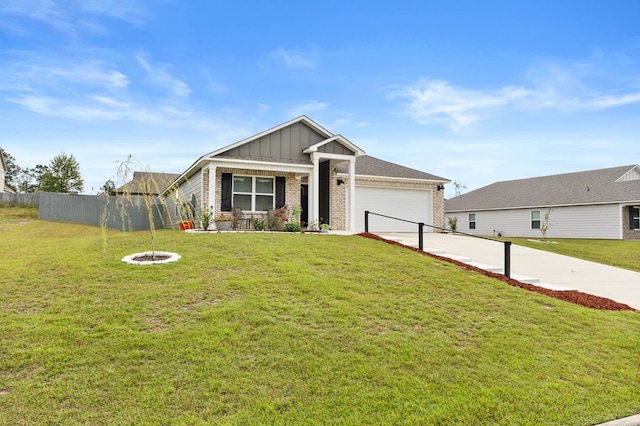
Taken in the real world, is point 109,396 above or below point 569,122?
below

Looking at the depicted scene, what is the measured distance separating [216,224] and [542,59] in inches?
531

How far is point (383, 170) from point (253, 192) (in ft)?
23.4

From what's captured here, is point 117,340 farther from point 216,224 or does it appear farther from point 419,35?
point 419,35

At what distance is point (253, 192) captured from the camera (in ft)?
54.3

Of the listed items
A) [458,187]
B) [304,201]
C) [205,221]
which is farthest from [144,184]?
[458,187]

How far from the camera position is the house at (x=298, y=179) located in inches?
626

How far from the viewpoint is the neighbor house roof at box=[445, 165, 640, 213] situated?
2558 centimetres

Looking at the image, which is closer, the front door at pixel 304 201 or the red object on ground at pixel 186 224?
the red object on ground at pixel 186 224

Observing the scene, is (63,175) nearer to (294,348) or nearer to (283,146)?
(283,146)

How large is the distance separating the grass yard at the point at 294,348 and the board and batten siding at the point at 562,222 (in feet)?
71.0

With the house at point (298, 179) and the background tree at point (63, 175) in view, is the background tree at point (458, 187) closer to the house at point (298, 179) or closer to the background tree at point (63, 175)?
the house at point (298, 179)

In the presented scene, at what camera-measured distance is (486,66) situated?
588 inches

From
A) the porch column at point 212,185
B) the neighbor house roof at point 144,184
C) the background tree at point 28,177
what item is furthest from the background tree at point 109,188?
the background tree at point 28,177

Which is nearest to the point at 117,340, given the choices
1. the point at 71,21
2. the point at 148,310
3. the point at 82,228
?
the point at 148,310
